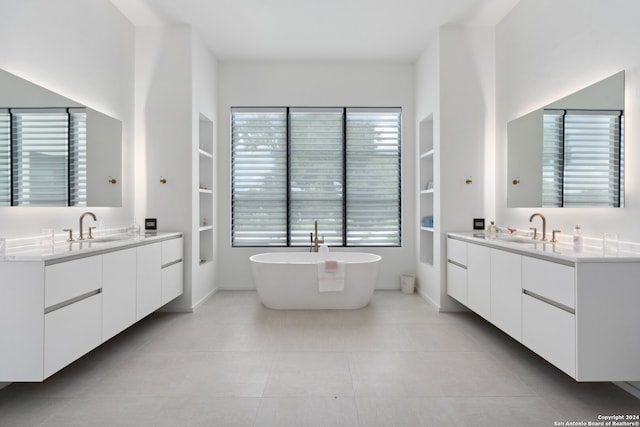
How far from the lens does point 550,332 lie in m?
2.28

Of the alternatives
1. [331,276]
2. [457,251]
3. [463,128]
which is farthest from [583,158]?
[331,276]

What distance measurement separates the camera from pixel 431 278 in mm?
4441

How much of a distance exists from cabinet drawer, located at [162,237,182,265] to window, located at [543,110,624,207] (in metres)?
3.46

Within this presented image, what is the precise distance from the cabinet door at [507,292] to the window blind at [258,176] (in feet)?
9.59

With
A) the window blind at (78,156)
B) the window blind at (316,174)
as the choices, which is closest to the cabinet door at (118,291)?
the window blind at (78,156)

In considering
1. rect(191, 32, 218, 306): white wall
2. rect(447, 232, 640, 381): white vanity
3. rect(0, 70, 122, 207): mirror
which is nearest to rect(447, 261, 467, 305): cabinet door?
rect(447, 232, 640, 381): white vanity

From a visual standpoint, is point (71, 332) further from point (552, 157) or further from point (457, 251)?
point (552, 157)

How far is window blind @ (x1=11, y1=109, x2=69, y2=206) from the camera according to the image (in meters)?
2.51

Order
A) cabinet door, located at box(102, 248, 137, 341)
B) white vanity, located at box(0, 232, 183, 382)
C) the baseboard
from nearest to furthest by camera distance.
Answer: white vanity, located at box(0, 232, 183, 382) → the baseboard → cabinet door, located at box(102, 248, 137, 341)

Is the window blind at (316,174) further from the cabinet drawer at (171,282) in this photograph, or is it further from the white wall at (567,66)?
the white wall at (567,66)

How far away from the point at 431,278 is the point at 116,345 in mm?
3315

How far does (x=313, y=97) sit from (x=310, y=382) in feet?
12.5

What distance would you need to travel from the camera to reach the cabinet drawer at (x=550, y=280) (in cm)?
210

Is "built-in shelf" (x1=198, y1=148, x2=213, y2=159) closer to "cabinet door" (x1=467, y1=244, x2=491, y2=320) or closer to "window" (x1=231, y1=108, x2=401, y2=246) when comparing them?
"window" (x1=231, y1=108, x2=401, y2=246)
